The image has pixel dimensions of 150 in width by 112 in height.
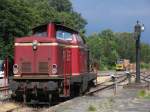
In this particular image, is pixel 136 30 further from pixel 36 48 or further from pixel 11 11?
pixel 11 11

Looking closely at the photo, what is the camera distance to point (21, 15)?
61312 mm

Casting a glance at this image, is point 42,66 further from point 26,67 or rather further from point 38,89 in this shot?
point 38,89

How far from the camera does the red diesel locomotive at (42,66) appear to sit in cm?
2212

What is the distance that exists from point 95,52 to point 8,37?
221ft

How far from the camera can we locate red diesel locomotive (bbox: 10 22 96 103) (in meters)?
22.1

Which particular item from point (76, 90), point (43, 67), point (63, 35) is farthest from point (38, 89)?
point (76, 90)

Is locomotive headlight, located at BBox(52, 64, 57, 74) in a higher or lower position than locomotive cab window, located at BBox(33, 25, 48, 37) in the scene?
lower

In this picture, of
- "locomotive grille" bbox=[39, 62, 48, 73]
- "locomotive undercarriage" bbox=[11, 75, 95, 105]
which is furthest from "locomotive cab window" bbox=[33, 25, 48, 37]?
"locomotive undercarriage" bbox=[11, 75, 95, 105]

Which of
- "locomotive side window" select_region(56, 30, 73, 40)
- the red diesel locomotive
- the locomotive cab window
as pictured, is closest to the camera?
the red diesel locomotive

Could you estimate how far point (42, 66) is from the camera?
2264 cm

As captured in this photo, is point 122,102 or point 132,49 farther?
point 132,49

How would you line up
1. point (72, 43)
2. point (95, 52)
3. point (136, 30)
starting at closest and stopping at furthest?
point (72, 43) < point (136, 30) < point (95, 52)

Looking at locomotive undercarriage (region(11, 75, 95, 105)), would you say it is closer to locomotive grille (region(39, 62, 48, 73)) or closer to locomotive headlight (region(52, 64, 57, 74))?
locomotive headlight (region(52, 64, 57, 74))

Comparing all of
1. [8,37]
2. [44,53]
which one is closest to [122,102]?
[44,53]
